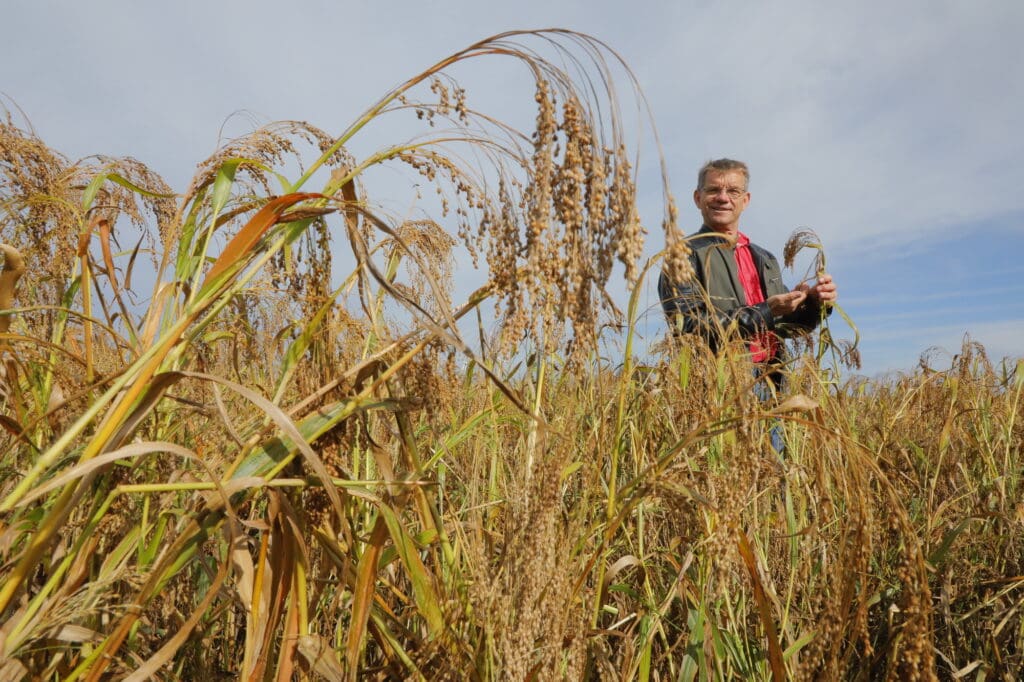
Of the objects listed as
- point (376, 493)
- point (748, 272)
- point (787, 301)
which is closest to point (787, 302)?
point (787, 301)

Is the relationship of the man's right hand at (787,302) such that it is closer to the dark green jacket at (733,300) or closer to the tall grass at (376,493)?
the dark green jacket at (733,300)

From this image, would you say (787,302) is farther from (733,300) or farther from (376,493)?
(376,493)

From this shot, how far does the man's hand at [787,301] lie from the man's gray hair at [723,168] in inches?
45.3

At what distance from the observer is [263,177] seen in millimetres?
1461

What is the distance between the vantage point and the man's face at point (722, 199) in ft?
13.2

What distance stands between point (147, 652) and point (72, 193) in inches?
64.8

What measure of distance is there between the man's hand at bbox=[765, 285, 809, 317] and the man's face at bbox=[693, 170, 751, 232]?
0.77 metres

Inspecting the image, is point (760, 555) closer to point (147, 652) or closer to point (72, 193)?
point (147, 652)

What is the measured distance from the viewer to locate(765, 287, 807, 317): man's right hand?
10.4 feet

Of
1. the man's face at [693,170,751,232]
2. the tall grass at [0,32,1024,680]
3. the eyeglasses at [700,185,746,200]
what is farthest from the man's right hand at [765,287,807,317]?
the tall grass at [0,32,1024,680]

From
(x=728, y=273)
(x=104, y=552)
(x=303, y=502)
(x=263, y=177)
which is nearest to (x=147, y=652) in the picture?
(x=104, y=552)

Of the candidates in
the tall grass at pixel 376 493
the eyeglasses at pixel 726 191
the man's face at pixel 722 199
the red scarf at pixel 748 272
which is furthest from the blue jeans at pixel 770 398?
the eyeglasses at pixel 726 191

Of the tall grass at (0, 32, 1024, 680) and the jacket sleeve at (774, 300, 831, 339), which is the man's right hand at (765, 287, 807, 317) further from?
the tall grass at (0, 32, 1024, 680)

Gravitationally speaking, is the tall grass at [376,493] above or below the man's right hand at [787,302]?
below
